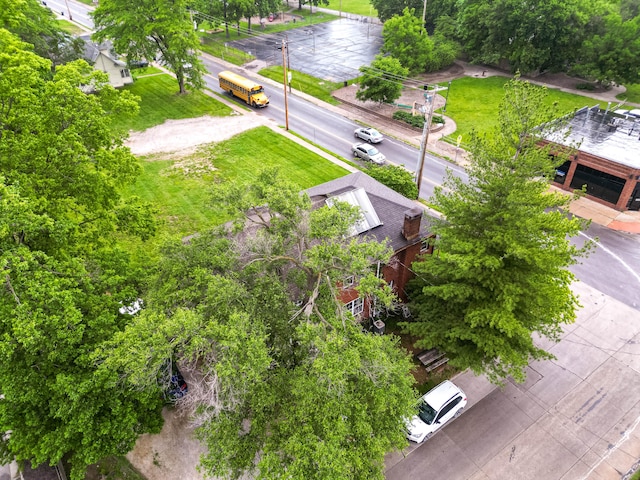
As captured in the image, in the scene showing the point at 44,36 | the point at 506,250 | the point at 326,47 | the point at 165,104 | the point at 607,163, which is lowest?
the point at 165,104

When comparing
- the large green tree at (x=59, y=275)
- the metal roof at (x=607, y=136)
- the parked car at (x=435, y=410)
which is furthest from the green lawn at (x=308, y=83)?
the parked car at (x=435, y=410)

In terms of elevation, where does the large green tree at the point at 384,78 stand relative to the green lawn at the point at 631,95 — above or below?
above

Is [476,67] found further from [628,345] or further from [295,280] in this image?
[295,280]

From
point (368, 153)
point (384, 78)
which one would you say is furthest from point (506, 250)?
point (384, 78)

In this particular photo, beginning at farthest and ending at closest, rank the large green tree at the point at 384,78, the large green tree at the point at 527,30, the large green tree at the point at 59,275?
the large green tree at the point at 527,30 < the large green tree at the point at 384,78 < the large green tree at the point at 59,275

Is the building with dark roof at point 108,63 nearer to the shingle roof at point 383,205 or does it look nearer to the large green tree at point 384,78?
the large green tree at point 384,78

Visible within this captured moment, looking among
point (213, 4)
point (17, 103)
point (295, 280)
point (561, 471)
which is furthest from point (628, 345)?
point (213, 4)

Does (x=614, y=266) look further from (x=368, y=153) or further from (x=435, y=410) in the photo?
(x=368, y=153)
